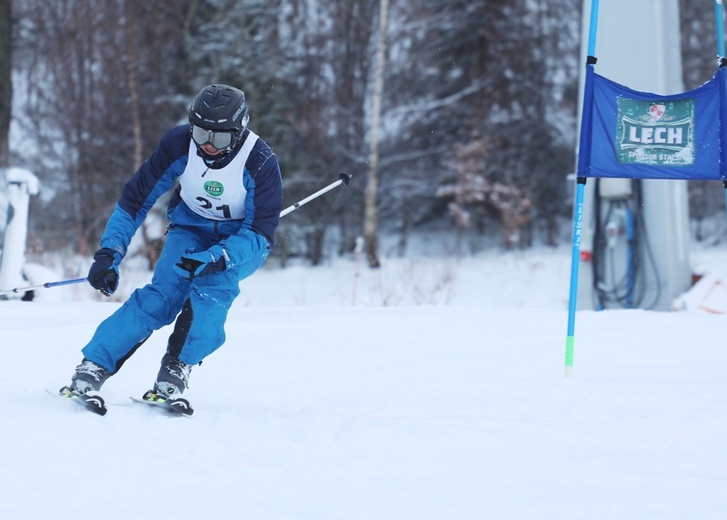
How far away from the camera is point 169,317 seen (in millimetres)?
4176

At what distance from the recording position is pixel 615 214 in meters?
10.2

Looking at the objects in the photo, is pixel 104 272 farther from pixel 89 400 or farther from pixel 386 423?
pixel 386 423

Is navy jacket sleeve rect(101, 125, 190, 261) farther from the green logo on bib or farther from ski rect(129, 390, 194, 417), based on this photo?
ski rect(129, 390, 194, 417)

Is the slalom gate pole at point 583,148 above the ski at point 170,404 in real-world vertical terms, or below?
above

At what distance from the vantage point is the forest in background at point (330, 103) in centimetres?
2059

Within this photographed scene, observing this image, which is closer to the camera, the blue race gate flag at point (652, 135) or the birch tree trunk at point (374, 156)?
the blue race gate flag at point (652, 135)

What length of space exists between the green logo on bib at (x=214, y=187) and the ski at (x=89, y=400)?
3.58 ft

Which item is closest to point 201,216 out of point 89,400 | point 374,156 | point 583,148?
point 89,400

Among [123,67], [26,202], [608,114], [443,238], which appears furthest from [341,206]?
[608,114]

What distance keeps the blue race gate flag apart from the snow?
1230 millimetres

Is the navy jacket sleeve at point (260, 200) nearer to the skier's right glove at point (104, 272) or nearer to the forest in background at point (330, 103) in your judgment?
the skier's right glove at point (104, 272)

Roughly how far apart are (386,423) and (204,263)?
1105 mm

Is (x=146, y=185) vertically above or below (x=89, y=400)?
above

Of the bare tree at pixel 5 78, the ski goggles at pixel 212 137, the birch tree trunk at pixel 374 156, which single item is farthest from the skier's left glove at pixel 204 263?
the birch tree trunk at pixel 374 156
